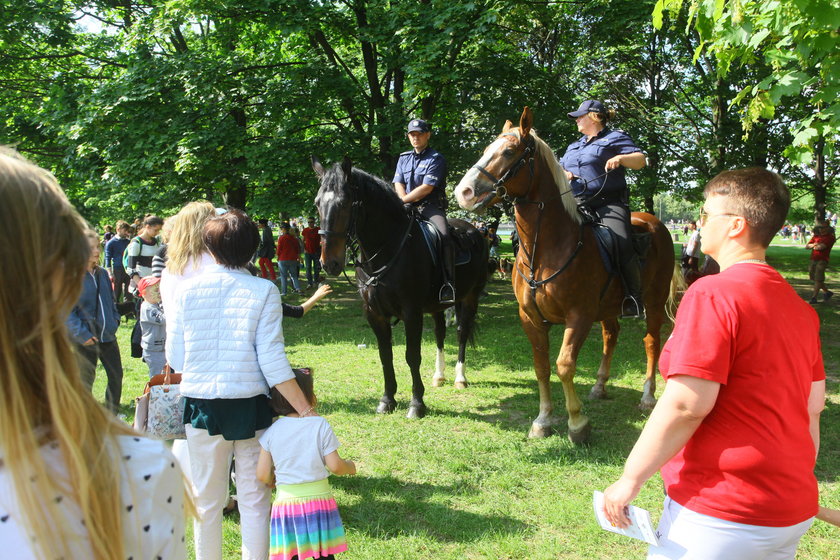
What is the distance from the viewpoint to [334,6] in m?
11.7

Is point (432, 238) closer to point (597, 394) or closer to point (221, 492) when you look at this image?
point (597, 394)

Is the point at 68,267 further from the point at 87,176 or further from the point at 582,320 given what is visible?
the point at 87,176

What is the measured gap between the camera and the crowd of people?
1.02 m

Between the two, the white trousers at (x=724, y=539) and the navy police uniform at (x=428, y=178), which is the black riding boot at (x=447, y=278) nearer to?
the navy police uniform at (x=428, y=178)

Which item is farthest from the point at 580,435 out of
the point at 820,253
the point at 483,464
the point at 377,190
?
the point at 820,253

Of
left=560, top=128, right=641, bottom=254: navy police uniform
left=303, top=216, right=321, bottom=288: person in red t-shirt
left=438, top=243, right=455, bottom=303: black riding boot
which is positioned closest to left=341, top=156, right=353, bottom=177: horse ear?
left=438, top=243, right=455, bottom=303: black riding boot

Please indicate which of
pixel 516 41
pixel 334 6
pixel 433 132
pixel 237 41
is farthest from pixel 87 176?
pixel 516 41

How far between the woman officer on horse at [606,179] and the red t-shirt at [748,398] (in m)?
3.79

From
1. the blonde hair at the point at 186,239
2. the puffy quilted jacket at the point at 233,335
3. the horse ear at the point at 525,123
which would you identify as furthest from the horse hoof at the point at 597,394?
the blonde hair at the point at 186,239

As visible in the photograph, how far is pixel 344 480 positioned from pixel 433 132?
32.0ft

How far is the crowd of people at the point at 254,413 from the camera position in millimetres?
1020

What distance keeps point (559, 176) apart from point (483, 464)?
8.40 ft

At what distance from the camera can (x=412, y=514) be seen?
4215 mm

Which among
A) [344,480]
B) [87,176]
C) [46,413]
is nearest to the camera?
[46,413]
